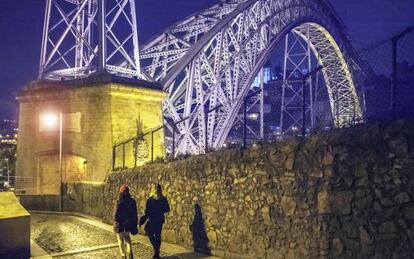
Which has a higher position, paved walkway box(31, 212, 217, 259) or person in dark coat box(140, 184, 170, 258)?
person in dark coat box(140, 184, 170, 258)

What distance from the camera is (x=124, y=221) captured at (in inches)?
251

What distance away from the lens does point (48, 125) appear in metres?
14.3

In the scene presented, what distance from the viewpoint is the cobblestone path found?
7059 mm

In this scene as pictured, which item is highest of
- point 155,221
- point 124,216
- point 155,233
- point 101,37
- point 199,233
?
point 101,37

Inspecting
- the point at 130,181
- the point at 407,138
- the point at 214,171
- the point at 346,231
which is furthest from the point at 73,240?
the point at 407,138

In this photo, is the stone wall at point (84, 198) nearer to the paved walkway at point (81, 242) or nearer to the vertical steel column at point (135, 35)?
the paved walkway at point (81, 242)

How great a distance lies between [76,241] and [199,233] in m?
3.05

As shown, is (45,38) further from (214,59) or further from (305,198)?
(305,198)

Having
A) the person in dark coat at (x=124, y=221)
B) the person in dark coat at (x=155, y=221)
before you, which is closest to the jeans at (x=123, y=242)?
the person in dark coat at (x=124, y=221)

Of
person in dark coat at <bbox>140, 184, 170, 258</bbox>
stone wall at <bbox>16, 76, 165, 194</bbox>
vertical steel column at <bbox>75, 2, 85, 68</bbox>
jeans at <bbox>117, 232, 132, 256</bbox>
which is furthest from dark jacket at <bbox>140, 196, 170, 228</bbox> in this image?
vertical steel column at <bbox>75, 2, 85, 68</bbox>

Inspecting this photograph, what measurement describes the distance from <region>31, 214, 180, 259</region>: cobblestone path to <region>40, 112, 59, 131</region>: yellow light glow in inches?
164

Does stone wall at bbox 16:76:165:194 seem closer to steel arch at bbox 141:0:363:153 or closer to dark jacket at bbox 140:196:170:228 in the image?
steel arch at bbox 141:0:363:153

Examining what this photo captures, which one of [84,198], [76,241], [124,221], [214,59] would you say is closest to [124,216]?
[124,221]

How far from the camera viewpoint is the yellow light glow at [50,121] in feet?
46.5
